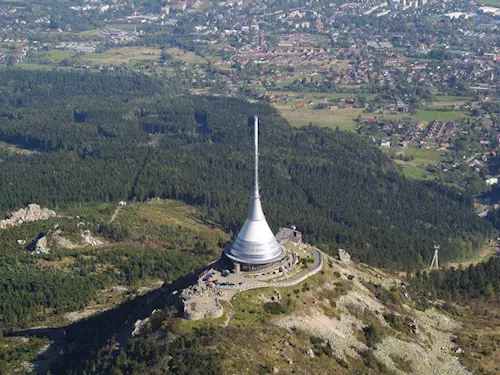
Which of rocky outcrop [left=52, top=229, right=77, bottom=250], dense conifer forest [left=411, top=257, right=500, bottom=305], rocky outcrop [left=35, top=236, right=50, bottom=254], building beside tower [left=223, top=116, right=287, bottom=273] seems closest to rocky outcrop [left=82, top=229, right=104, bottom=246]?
rocky outcrop [left=52, top=229, right=77, bottom=250]

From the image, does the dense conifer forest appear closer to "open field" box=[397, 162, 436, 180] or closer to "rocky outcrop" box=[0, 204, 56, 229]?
"rocky outcrop" box=[0, 204, 56, 229]

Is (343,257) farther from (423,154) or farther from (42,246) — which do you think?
(423,154)

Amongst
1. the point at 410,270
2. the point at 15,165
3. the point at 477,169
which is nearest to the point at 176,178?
the point at 15,165

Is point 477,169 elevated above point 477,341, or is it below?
below

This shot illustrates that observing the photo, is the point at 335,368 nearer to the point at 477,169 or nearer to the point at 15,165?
the point at 15,165

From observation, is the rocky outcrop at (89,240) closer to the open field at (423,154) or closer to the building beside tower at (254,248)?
the building beside tower at (254,248)
